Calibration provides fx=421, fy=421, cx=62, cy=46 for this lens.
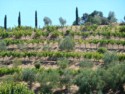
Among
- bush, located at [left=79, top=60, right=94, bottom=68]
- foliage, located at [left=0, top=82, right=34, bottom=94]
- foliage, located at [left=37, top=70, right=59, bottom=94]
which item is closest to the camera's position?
foliage, located at [left=0, top=82, right=34, bottom=94]

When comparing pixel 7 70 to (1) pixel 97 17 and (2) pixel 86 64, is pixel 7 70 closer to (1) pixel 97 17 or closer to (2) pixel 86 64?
(2) pixel 86 64

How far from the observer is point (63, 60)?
220ft

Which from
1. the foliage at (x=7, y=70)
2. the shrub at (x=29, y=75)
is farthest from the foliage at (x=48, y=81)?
the foliage at (x=7, y=70)

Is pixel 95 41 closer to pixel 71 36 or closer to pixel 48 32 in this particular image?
pixel 71 36

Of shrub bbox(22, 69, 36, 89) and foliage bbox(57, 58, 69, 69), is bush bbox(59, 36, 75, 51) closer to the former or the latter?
foliage bbox(57, 58, 69, 69)

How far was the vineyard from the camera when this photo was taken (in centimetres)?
5688

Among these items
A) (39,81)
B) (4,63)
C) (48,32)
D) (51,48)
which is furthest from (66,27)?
(39,81)

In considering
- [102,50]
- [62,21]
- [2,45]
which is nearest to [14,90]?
[102,50]

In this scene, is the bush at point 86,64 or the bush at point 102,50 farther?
the bush at point 102,50

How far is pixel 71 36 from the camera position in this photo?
3226 inches

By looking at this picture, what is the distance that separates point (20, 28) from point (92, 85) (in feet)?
123

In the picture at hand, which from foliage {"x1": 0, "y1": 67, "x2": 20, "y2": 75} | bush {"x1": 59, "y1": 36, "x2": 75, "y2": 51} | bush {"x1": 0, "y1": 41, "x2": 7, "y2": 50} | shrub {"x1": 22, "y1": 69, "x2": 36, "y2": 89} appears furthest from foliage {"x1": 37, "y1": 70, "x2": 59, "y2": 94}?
bush {"x1": 0, "y1": 41, "x2": 7, "y2": 50}

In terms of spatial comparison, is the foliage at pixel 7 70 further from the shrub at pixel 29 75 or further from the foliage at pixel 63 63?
the foliage at pixel 63 63

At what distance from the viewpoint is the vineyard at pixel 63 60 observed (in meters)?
56.9
